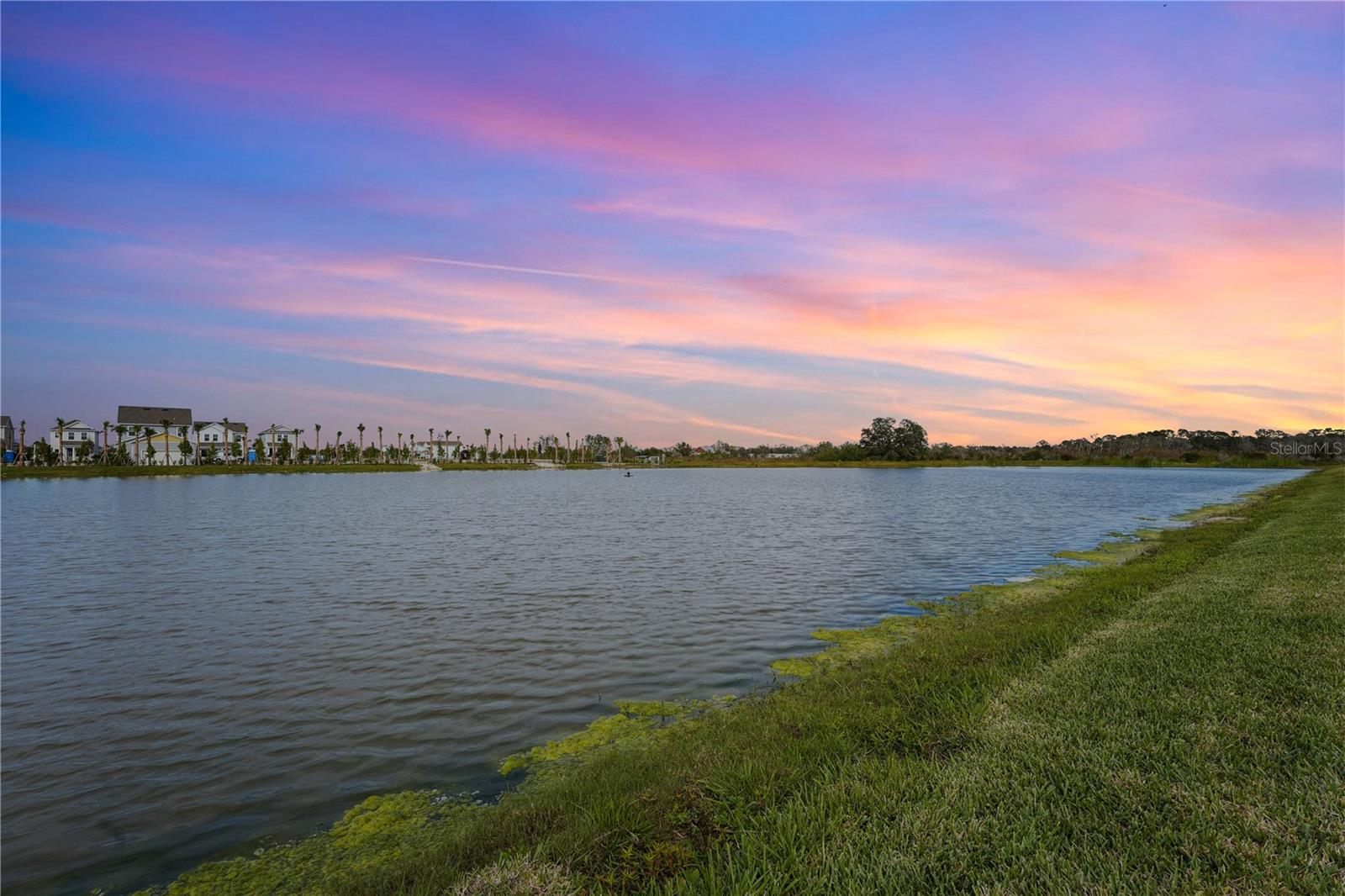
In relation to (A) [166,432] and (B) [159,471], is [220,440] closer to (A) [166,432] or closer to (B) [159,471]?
(A) [166,432]

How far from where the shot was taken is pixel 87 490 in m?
77.2

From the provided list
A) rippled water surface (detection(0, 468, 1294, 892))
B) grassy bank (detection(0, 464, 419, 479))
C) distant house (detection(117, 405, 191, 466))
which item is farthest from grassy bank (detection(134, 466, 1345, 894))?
distant house (detection(117, 405, 191, 466))

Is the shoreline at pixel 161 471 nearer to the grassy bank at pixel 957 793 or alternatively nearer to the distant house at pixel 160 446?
the distant house at pixel 160 446

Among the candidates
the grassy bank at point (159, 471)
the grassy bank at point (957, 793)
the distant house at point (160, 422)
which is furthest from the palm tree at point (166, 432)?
the grassy bank at point (957, 793)

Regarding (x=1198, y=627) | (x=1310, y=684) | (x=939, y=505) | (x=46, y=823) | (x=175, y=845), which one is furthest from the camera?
(x=939, y=505)

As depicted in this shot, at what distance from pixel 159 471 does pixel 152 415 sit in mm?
47999

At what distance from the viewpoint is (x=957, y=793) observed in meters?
5.44

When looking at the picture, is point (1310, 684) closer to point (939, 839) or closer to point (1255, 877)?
point (1255, 877)

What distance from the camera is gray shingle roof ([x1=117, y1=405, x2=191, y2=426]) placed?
164375 mm

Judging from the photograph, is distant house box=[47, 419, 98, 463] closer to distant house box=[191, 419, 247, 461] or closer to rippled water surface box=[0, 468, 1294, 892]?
distant house box=[191, 419, 247, 461]

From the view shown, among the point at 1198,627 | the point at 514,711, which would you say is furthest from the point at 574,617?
the point at 1198,627

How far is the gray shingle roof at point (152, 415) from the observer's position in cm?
16438

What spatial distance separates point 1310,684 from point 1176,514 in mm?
46810

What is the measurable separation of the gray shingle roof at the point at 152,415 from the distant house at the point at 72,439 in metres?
6.75
